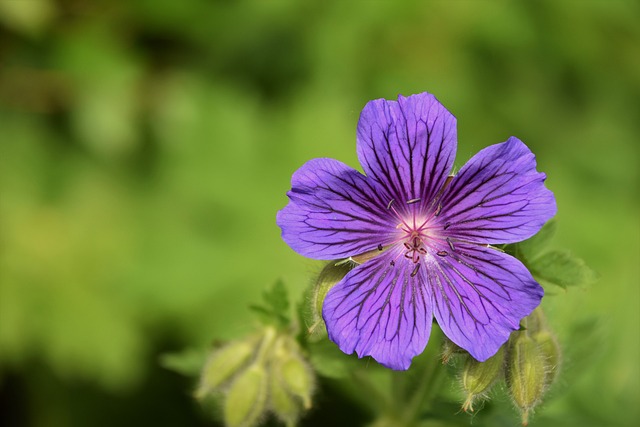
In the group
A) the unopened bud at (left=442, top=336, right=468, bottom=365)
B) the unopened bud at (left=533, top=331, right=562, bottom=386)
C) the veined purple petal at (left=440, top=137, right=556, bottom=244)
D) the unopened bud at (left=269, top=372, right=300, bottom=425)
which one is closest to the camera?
the veined purple petal at (left=440, top=137, right=556, bottom=244)

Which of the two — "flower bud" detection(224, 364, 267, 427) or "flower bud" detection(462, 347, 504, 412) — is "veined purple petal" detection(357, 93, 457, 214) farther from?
"flower bud" detection(224, 364, 267, 427)

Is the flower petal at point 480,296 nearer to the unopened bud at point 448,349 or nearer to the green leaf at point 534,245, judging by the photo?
the unopened bud at point 448,349

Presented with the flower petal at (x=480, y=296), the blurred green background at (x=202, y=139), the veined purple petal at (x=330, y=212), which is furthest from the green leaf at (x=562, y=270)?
the blurred green background at (x=202, y=139)

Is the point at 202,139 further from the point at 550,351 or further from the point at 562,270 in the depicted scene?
the point at 562,270

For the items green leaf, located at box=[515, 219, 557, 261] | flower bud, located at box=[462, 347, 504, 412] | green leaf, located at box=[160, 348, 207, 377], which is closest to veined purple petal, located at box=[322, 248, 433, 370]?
flower bud, located at box=[462, 347, 504, 412]

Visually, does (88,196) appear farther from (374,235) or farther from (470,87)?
(374,235)

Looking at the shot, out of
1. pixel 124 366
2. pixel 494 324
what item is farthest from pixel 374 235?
pixel 124 366

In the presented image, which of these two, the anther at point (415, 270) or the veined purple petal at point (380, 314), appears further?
the anther at point (415, 270)
